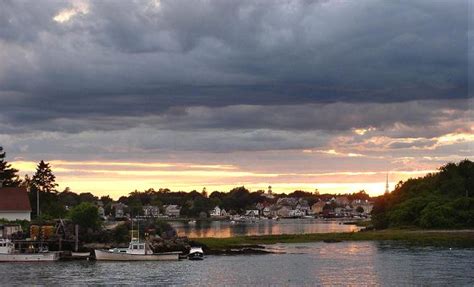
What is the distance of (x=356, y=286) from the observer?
2483 inches

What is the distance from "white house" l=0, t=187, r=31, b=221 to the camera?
99.8 m

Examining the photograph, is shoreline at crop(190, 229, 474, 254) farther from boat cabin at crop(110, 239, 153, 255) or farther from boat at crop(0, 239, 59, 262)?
boat at crop(0, 239, 59, 262)

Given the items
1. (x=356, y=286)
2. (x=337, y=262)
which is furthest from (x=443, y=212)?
(x=356, y=286)

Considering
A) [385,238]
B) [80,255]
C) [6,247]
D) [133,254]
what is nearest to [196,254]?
[133,254]

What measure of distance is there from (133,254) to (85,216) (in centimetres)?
1212

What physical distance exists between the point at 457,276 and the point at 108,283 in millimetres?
29861

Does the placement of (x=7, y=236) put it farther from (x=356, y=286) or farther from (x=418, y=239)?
(x=418, y=239)

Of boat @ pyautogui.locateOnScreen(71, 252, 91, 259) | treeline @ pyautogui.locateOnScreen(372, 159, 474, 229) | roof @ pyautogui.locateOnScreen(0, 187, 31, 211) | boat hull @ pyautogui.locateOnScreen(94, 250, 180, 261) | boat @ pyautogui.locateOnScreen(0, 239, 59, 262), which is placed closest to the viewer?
boat @ pyautogui.locateOnScreen(0, 239, 59, 262)

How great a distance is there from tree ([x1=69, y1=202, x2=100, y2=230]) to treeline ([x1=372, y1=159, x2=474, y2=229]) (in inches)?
2403

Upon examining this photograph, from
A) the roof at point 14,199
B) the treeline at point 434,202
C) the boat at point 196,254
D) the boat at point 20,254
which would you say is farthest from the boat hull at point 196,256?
the treeline at point 434,202

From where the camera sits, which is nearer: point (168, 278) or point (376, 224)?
point (168, 278)

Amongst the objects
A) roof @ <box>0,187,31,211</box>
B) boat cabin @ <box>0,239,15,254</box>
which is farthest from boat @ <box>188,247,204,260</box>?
roof @ <box>0,187,31,211</box>

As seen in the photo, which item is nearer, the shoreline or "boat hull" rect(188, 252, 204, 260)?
"boat hull" rect(188, 252, 204, 260)

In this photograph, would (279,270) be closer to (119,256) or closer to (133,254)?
(133,254)
